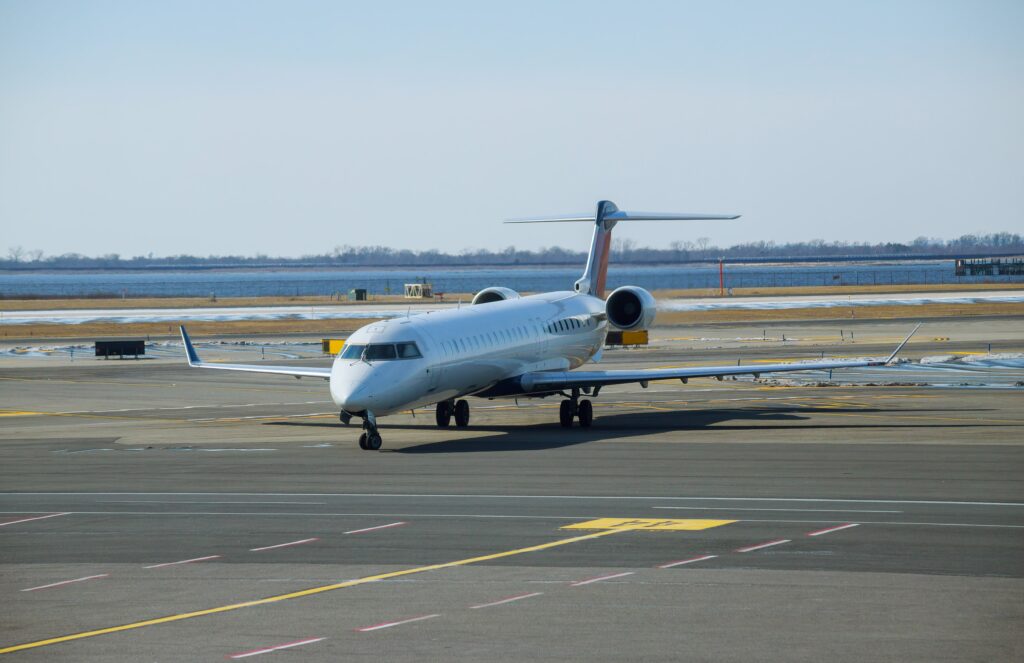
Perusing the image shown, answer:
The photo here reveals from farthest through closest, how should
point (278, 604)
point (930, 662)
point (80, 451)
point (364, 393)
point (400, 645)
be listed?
point (80, 451), point (364, 393), point (278, 604), point (400, 645), point (930, 662)

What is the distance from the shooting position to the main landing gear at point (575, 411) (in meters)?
37.6

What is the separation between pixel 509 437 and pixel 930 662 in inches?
903

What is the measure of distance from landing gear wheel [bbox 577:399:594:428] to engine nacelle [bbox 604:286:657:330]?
6375mm

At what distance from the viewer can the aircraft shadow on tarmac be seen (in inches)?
1310

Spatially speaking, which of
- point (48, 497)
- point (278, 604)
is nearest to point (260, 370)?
point (48, 497)

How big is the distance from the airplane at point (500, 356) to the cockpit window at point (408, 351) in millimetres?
26

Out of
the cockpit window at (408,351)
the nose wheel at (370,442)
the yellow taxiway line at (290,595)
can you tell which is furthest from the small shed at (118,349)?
the yellow taxiway line at (290,595)

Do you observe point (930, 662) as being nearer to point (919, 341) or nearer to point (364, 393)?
point (364, 393)

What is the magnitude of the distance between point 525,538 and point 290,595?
4.87 metres

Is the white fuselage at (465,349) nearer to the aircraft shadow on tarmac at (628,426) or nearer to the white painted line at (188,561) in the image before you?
the aircraft shadow on tarmac at (628,426)

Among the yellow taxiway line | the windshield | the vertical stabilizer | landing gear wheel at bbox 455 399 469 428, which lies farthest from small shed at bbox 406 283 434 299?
the yellow taxiway line

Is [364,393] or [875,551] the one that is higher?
[364,393]

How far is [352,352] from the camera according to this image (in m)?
32.9

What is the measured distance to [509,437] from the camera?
35219mm
